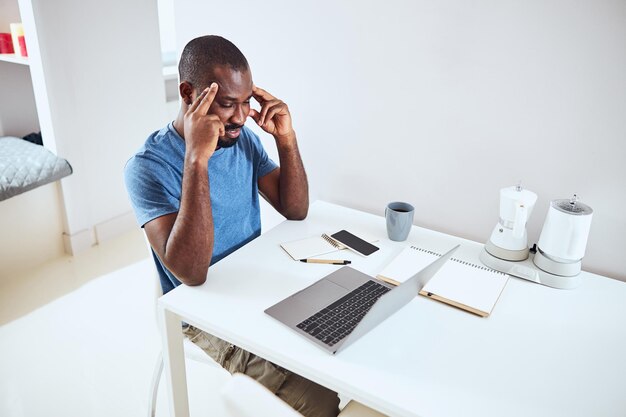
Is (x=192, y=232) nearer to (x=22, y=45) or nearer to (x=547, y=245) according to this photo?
(x=547, y=245)

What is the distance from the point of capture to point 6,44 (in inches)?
99.1

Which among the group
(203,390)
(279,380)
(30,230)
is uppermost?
(279,380)

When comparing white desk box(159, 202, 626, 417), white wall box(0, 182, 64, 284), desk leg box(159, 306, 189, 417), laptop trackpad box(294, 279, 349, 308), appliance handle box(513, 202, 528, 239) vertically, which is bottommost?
white wall box(0, 182, 64, 284)

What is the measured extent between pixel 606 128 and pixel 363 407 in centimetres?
91

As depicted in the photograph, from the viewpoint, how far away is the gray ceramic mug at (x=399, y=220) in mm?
1349

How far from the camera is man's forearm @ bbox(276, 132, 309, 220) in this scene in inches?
57.3

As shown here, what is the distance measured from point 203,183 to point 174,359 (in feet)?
1.41

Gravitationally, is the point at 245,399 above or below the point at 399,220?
below

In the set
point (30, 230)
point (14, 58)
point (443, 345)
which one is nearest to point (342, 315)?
point (443, 345)

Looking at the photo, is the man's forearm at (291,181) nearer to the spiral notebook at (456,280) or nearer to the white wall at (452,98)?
the white wall at (452,98)

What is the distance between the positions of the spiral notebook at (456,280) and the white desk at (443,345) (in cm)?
2

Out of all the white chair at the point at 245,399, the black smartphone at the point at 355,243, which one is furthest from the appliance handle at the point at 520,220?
the white chair at the point at 245,399

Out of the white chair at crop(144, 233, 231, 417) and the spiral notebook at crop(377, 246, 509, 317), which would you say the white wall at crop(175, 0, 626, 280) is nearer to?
the spiral notebook at crop(377, 246, 509, 317)

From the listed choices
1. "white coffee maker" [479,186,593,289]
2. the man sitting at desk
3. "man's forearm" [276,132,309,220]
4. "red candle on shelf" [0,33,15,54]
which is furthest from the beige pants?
"red candle on shelf" [0,33,15,54]
